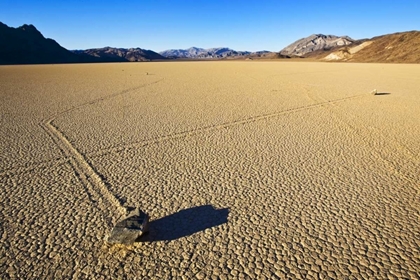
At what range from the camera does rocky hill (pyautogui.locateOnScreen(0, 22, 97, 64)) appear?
7288cm

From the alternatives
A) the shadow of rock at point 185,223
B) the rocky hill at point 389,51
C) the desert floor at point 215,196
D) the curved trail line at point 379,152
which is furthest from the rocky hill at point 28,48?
the shadow of rock at point 185,223

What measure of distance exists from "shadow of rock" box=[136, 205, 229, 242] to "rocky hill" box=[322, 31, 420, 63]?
189 feet

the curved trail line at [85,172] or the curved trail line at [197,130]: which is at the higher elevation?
the curved trail line at [85,172]

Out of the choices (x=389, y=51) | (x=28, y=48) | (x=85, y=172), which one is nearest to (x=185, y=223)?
(x=85, y=172)

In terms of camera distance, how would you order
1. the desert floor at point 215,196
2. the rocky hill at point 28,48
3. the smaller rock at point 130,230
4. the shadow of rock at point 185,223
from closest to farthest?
the desert floor at point 215,196 < the smaller rock at point 130,230 < the shadow of rock at point 185,223 < the rocky hill at point 28,48

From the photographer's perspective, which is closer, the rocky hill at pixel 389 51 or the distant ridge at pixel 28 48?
the rocky hill at pixel 389 51

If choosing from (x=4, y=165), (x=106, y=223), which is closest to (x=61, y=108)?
(x=4, y=165)

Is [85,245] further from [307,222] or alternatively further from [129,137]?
[129,137]

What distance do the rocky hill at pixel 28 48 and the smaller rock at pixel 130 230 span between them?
266 feet

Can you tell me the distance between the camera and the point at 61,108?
10031 mm

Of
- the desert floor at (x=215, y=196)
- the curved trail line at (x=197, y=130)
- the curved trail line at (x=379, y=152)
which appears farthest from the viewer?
the curved trail line at (x=197, y=130)

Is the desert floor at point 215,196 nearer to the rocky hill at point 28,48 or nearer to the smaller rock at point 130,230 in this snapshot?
the smaller rock at point 130,230

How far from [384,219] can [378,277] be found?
104 centimetres

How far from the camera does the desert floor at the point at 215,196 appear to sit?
2691 millimetres
